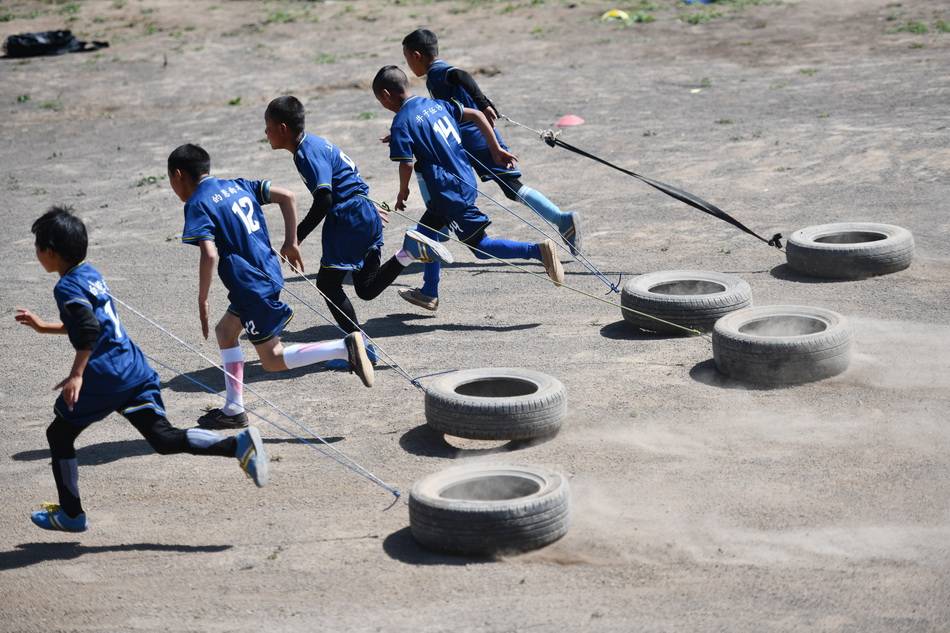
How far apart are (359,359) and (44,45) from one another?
18944mm

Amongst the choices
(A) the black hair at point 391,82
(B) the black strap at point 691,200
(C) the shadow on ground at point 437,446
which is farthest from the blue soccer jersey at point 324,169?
(B) the black strap at point 691,200

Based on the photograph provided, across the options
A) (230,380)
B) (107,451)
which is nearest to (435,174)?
(230,380)

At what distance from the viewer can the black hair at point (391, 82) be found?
8898 millimetres

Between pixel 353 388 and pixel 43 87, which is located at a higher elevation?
pixel 43 87

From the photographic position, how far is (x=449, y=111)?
9695mm

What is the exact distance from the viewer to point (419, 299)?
9312mm

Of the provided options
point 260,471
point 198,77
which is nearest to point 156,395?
point 260,471

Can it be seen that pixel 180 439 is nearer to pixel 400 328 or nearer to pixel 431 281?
pixel 400 328

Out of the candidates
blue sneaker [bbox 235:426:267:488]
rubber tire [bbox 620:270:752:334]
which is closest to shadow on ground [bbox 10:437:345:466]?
blue sneaker [bbox 235:426:267:488]

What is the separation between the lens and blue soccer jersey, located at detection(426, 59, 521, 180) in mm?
9969

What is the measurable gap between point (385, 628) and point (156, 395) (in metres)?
1.97

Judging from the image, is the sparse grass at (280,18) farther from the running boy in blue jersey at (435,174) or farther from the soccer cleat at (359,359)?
the soccer cleat at (359,359)

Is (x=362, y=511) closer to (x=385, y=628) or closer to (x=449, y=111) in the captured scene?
(x=385, y=628)

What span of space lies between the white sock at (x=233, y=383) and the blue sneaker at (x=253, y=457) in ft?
5.05
